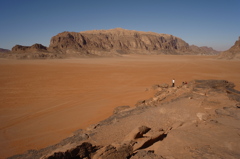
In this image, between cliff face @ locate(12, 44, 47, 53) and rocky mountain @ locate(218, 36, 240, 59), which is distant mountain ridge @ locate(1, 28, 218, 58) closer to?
cliff face @ locate(12, 44, 47, 53)

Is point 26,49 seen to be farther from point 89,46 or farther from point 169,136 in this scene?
point 169,136

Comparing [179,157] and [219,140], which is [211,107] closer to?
[219,140]

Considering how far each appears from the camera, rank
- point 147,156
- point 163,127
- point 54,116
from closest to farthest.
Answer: point 147,156, point 163,127, point 54,116

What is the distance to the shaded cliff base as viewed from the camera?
327 cm

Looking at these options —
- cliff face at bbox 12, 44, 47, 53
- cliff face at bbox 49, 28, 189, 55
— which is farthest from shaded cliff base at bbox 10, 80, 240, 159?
cliff face at bbox 49, 28, 189, 55

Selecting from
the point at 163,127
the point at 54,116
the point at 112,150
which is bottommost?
the point at 54,116

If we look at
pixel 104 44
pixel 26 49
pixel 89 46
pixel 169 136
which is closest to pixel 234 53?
pixel 169 136

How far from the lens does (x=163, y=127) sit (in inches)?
195

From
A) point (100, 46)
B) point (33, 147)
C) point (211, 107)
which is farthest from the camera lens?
point (100, 46)

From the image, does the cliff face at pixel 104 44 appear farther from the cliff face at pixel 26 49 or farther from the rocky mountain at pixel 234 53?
the rocky mountain at pixel 234 53

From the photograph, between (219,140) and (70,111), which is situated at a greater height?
(219,140)

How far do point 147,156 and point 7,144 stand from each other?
5.05 meters

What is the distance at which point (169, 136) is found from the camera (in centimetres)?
406

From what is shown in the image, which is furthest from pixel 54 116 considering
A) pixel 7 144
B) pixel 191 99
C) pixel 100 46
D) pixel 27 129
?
pixel 100 46
